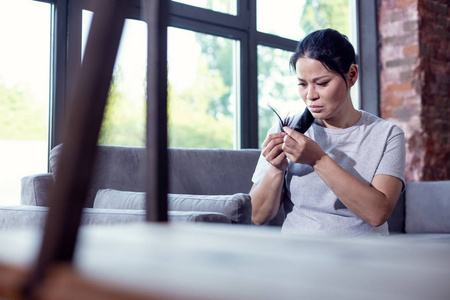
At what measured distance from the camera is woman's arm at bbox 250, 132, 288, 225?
1.55m

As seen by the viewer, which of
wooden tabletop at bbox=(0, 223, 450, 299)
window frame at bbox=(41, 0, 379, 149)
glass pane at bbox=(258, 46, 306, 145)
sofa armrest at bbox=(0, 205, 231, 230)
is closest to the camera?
wooden tabletop at bbox=(0, 223, 450, 299)

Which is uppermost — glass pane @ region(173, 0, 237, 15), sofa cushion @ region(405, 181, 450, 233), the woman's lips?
glass pane @ region(173, 0, 237, 15)

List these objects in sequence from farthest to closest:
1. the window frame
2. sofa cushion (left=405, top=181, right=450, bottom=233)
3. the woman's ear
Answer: sofa cushion (left=405, top=181, right=450, bottom=233) → the window frame → the woman's ear

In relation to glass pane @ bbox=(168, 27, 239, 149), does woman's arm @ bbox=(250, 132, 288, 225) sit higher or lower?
lower

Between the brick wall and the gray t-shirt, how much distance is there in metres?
2.35

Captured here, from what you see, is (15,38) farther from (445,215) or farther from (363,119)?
(445,215)

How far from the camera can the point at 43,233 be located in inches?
14.3

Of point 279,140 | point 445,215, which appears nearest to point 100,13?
point 279,140

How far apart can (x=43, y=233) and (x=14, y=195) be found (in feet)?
7.06

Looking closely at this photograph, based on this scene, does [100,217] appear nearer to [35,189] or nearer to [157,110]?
[35,189]

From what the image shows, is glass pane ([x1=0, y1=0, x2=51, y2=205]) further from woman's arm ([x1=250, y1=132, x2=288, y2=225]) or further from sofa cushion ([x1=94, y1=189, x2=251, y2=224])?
woman's arm ([x1=250, y1=132, x2=288, y2=225])

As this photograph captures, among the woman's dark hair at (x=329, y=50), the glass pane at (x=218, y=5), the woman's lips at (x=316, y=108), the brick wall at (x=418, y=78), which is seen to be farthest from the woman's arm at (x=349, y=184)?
the brick wall at (x=418, y=78)

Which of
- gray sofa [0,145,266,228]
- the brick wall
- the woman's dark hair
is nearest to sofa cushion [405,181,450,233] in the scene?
gray sofa [0,145,266,228]

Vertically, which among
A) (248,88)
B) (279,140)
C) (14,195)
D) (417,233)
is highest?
(248,88)
